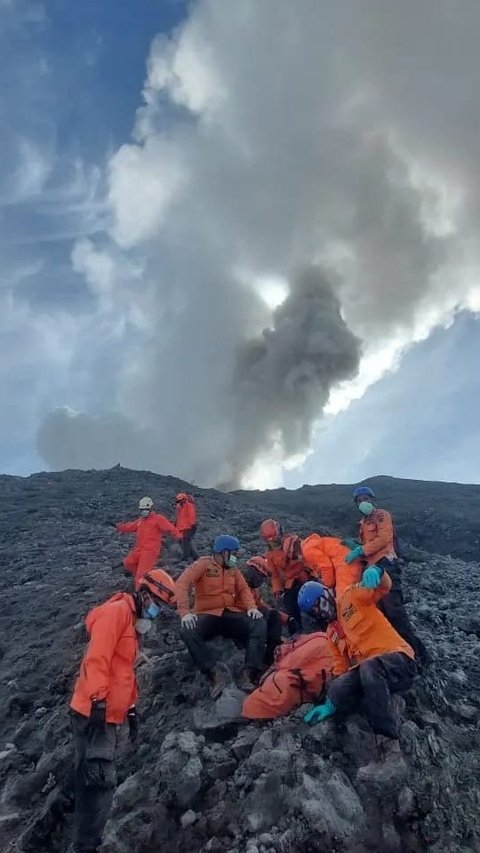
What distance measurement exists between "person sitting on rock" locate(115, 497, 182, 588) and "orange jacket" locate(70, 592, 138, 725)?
5481mm

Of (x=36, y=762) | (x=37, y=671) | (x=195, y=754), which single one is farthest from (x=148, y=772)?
(x=37, y=671)

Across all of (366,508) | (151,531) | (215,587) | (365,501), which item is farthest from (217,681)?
(151,531)

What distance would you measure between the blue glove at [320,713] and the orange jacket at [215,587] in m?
1.89

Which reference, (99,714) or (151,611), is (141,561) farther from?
(99,714)

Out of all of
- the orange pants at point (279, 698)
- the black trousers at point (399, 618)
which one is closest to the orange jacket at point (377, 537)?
the black trousers at point (399, 618)

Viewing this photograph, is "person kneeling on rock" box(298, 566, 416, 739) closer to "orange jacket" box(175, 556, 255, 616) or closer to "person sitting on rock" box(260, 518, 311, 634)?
"orange jacket" box(175, 556, 255, 616)

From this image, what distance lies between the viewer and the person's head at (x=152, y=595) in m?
5.95

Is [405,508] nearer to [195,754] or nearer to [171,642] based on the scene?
[171,642]

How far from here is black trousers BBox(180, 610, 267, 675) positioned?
7.12 m

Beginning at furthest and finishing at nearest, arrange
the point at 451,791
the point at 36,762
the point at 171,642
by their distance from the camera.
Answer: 1. the point at 171,642
2. the point at 36,762
3. the point at 451,791

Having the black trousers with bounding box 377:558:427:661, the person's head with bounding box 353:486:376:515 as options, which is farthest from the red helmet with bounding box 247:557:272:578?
the black trousers with bounding box 377:558:427:661

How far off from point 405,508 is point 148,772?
25952 mm

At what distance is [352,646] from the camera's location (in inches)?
237

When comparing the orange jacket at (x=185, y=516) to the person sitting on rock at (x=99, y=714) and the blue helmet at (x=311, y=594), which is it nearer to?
the blue helmet at (x=311, y=594)
